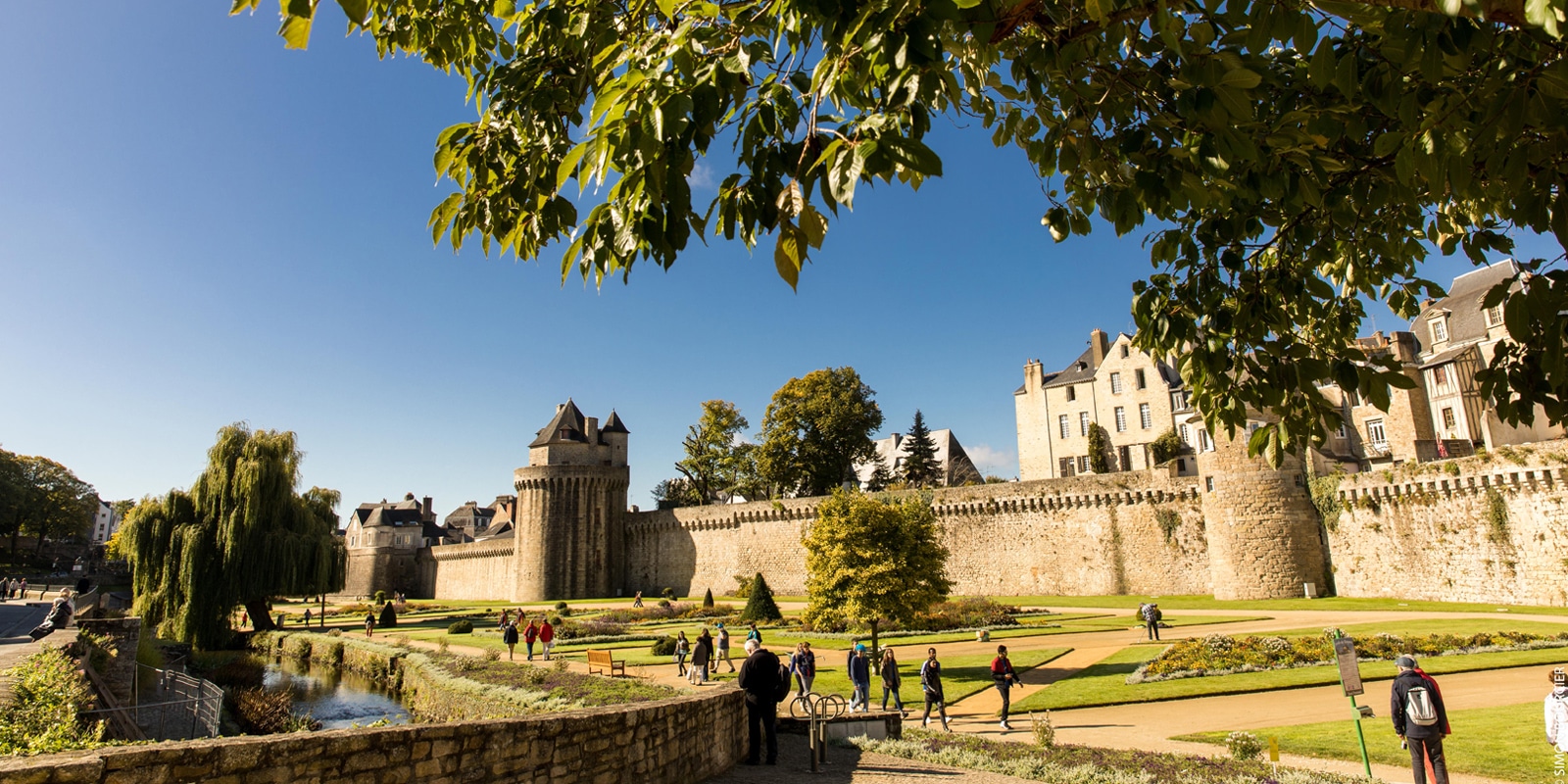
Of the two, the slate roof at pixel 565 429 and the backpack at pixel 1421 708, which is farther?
the slate roof at pixel 565 429

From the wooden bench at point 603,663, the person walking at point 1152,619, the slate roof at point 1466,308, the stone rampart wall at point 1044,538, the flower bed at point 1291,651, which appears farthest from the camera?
the slate roof at point 1466,308

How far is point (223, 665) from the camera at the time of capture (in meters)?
23.3

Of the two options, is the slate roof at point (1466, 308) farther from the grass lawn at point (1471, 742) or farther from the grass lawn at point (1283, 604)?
the grass lawn at point (1471, 742)

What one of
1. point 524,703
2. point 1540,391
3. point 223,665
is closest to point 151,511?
point 223,665

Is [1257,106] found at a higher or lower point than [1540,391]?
higher

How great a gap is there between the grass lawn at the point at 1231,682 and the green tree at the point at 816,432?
34.2m

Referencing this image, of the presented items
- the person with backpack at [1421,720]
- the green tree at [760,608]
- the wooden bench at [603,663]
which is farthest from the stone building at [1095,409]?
the person with backpack at [1421,720]

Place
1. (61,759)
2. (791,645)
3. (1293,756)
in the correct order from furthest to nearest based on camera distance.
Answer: (791,645) → (1293,756) → (61,759)

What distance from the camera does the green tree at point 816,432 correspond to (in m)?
49.4

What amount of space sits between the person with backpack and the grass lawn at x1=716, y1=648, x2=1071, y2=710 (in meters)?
8.09

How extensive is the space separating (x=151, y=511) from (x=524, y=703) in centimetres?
2065

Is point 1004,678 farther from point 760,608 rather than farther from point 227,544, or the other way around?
point 227,544

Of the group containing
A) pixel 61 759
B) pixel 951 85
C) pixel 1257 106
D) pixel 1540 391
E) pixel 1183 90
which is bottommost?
pixel 61 759

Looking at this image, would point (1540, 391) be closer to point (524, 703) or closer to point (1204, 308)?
point (1204, 308)
